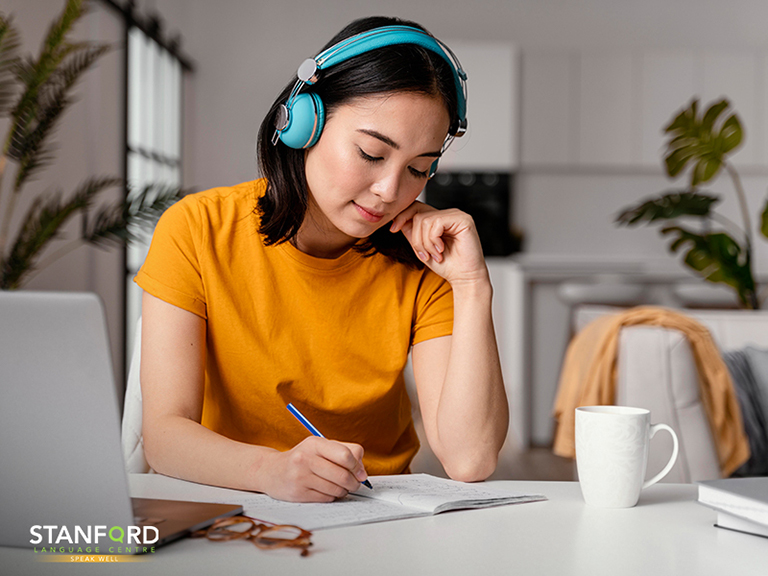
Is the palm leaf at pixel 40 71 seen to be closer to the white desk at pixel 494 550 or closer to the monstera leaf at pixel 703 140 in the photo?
the white desk at pixel 494 550

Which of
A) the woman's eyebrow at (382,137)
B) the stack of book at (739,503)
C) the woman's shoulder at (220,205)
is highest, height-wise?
the woman's eyebrow at (382,137)

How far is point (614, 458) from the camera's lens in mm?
794

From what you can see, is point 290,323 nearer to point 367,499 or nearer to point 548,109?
point 367,499

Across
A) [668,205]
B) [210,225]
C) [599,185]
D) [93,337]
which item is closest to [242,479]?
[93,337]

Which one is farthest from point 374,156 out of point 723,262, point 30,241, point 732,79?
point 732,79

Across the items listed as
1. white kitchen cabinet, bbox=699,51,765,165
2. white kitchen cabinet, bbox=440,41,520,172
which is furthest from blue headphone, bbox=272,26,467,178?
white kitchen cabinet, bbox=699,51,765,165

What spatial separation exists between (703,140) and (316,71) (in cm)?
287

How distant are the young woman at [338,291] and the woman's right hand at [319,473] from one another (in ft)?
0.36

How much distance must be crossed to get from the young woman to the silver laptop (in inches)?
11.9

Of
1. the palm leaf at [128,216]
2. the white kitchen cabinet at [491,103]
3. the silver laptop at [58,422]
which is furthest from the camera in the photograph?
the white kitchen cabinet at [491,103]

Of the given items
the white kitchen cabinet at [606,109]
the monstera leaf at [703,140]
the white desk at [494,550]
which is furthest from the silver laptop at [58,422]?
the white kitchen cabinet at [606,109]

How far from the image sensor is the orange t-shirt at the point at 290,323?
1105 mm

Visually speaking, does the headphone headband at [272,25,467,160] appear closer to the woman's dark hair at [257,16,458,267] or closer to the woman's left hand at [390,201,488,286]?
the woman's dark hair at [257,16,458,267]

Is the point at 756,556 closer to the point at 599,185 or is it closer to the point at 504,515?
the point at 504,515
